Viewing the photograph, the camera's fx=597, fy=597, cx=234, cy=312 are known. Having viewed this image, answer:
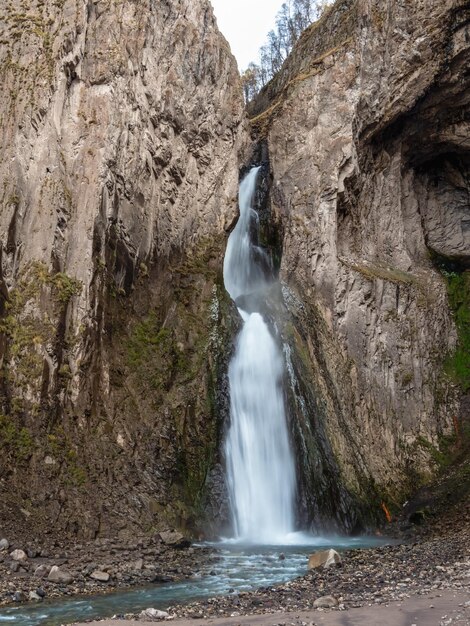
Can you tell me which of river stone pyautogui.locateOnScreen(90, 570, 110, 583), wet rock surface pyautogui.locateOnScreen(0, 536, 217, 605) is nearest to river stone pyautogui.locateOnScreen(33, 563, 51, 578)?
wet rock surface pyautogui.locateOnScreen(0, 536, 217, 605)

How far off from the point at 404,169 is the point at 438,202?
2.25 metres

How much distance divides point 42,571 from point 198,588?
2683 millimetres

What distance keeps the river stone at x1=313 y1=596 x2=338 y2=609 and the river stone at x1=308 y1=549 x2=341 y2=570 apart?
360 cm

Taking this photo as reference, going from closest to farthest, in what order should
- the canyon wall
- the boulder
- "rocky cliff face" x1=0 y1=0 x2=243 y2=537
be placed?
the boulder → "rocky cliff face" x1=0 y1=0 x2=243 y2=537 → the canyon wall

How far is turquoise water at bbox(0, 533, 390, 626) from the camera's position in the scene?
7922mm

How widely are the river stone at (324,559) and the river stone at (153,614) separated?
429cm

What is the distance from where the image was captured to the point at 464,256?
25984 millimetres

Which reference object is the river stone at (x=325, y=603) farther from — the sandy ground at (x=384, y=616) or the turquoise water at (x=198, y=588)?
the turquoise water at (x=198, y=588)

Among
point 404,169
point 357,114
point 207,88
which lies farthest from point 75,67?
point 404,169

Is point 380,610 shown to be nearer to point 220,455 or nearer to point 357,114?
point 220,455

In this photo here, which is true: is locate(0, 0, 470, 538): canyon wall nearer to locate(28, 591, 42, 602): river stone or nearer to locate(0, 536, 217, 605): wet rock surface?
locate(0, 536, 217, 605): wet rock surface

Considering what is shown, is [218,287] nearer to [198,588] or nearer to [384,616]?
[198,588]

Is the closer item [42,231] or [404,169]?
[42,231]

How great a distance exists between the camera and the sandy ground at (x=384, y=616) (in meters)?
6.13
